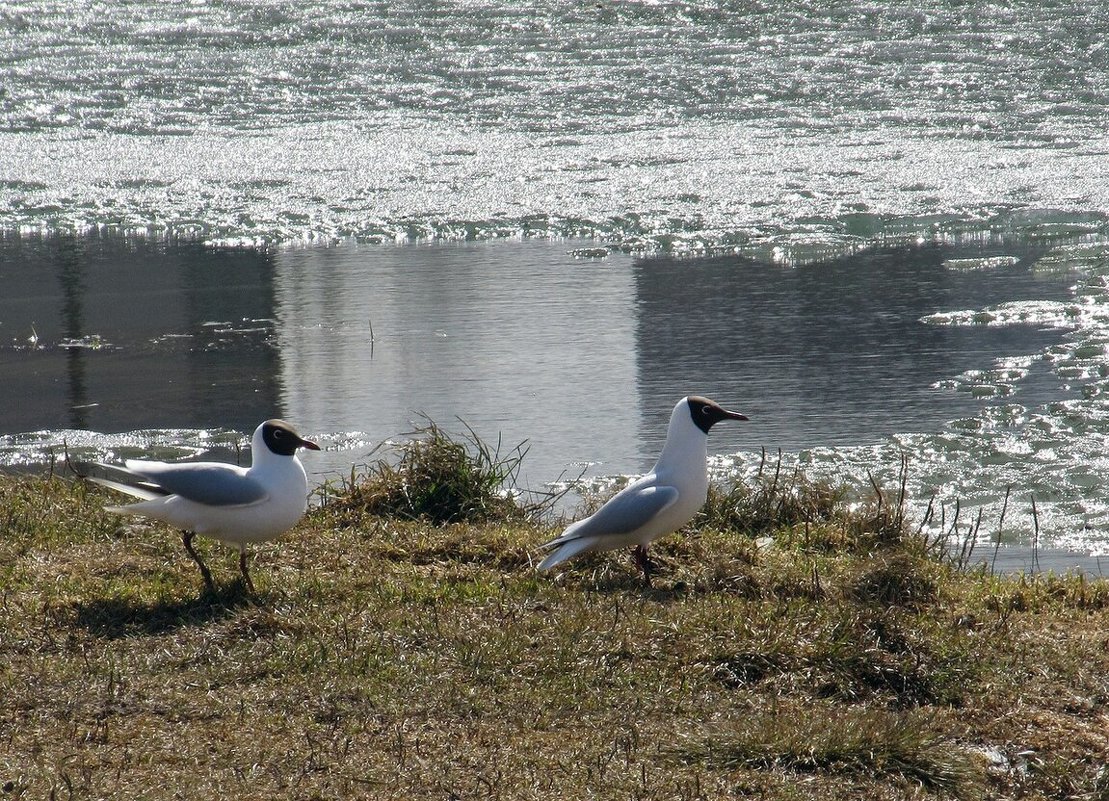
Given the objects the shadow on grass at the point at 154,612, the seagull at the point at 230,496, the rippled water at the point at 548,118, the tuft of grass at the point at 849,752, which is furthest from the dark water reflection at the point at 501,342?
the tuft of grass at the point at 849,752

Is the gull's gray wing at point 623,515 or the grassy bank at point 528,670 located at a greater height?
the gull's gray wing at point 623,515

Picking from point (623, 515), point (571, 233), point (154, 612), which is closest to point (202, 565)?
point (154, 612)

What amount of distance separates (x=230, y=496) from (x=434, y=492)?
1813 mm

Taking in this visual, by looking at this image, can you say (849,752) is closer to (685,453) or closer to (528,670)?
(528,670)

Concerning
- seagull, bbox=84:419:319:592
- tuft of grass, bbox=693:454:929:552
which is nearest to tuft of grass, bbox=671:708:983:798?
seagull, bbox=84:419:319:592

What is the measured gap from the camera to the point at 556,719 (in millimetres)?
4777

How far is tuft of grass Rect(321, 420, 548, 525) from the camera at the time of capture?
7.43 meters

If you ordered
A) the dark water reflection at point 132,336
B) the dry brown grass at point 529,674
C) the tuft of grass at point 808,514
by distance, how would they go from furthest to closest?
the dark water reflection at point 132,336 < the tuft of grass at point 808,514 < the dry brown grass at point 529,674

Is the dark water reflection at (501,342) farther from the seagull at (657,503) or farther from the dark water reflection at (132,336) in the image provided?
the seagull at (657,503)

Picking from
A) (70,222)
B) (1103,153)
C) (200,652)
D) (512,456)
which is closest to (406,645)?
(200,652)

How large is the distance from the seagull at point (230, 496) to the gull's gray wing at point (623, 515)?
1.16 m

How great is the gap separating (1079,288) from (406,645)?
808 centimetres

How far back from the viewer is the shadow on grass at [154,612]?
548 cm

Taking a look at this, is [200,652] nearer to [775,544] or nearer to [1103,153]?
[775,544]
